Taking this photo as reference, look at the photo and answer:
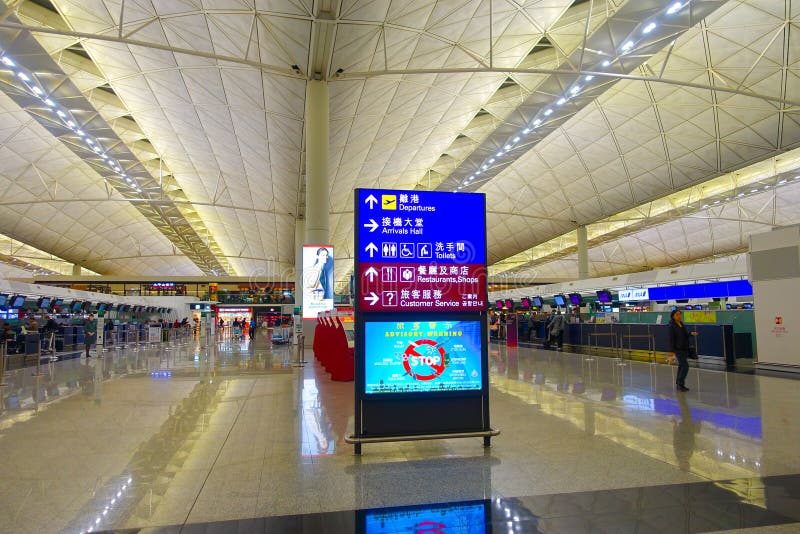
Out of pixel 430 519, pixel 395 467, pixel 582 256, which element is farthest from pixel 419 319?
pixel 582 256

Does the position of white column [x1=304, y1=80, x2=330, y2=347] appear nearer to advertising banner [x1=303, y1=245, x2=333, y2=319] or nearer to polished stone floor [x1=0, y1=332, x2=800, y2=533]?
advertising banner [x1=303, y1=245, x2=333, y2=319]

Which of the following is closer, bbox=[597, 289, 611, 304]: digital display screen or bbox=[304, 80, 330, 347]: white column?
bbox=[304, 80, 330, 347]: white column

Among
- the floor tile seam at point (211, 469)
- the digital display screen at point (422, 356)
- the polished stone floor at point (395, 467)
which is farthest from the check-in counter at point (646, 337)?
the floor tile seam at point (211, 469)

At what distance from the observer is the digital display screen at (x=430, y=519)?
3404 mm

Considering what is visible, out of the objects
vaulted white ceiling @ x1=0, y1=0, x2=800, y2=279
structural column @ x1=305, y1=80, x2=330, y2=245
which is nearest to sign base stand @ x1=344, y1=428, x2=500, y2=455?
vaulted white ceiling @ x1=0, y1=0, x2=800, y2=279

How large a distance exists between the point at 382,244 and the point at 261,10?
49.1 feet

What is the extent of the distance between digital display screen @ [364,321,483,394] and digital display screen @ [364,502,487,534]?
5.79 ft

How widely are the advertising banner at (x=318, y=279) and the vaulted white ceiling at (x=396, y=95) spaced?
693 cm

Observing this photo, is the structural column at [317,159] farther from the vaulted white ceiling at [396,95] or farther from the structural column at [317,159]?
the vaulted white ceiling at [396,95]

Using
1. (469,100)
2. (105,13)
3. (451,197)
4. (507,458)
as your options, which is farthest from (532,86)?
(507,458)

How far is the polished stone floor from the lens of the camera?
3617mm

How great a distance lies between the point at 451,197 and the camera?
5777 millimetres

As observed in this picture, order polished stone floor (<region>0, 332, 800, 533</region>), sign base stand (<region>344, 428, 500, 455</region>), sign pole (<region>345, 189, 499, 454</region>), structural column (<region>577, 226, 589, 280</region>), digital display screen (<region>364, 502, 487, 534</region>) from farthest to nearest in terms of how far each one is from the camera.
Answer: structural column (<region>577, 226, 589, 280</region>) < sign pole (<region>345, 189, 499, 454</region>) < sign base stand (<region>344, 428, 500, 455</region>) < polished stone floor (<region>0, 332, 800, 533</region>) < digital display screen (<region>364, 502, 487, 534</region>)

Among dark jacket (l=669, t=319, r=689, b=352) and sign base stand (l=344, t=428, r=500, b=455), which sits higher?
dark jacket (l=669, t=319, r=689, b=352)
